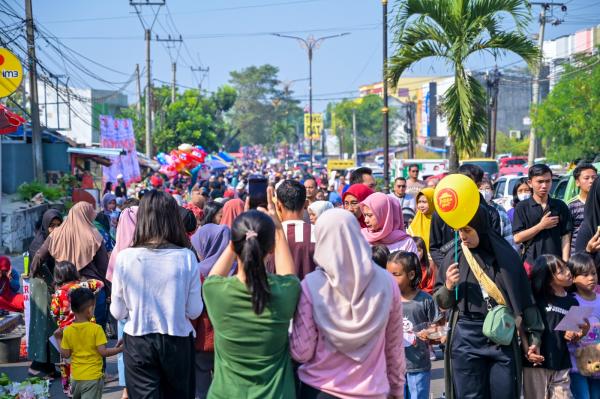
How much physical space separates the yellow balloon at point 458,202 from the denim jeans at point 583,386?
4.93 feet

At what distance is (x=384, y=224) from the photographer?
7242 mm

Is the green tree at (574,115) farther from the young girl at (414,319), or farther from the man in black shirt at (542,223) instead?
the young girl at (414,319)

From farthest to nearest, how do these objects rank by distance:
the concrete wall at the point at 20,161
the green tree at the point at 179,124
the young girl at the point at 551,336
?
the green tree at the point at 179,124 → the concrete wall at the point at 20,161 → the young girl at the point at 551,336

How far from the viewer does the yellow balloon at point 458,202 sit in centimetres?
566

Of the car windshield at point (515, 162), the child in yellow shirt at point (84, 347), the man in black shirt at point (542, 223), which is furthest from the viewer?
the car windshield at point (515, 162)

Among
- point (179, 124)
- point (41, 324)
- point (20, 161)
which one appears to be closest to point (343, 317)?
point (41, 324)

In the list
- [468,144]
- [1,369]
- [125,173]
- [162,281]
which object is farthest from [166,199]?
[125,173]

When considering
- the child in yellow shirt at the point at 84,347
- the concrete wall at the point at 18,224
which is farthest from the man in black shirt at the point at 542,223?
the concrete wall at the point at 18,224

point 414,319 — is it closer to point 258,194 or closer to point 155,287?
point 258,194

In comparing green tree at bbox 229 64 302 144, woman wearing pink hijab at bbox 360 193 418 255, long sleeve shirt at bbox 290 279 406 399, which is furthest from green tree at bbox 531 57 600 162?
green tree at bbox 229 64 302 144

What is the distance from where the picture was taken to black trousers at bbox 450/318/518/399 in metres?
5.58

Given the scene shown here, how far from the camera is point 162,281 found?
5.14 m

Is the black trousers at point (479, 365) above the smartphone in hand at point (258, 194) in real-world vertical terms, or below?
below

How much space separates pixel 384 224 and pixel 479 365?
1850mm
